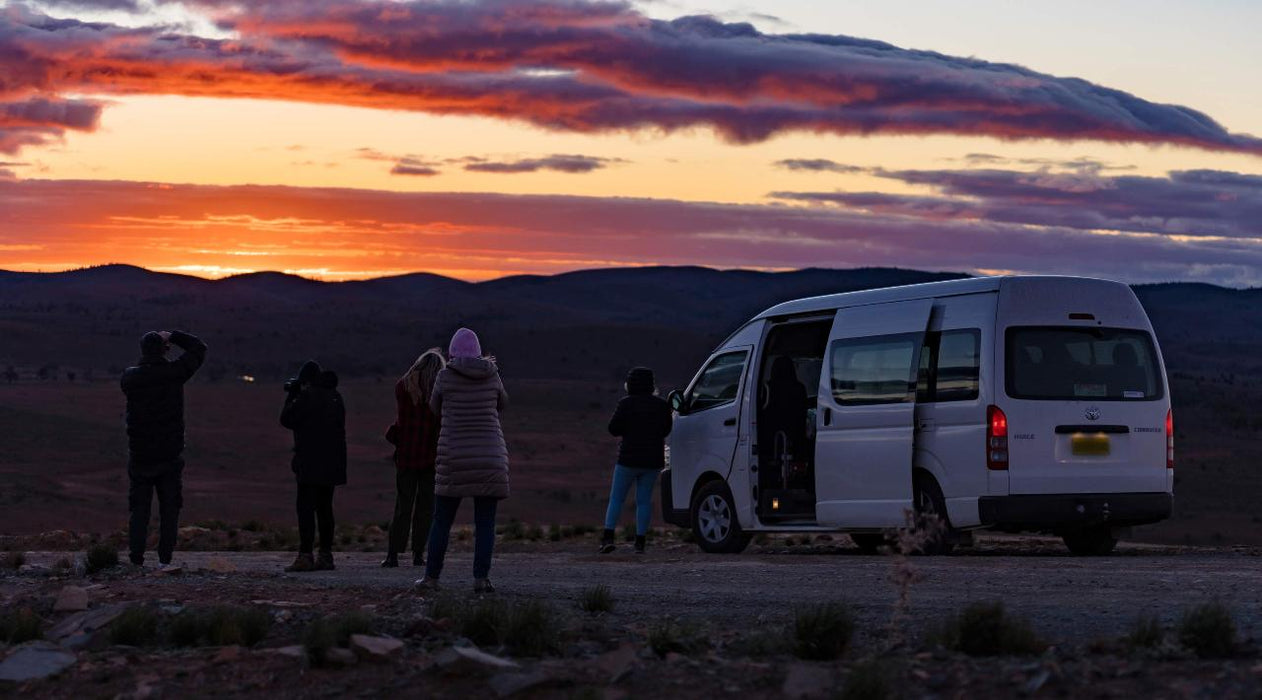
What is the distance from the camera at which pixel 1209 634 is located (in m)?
8.41

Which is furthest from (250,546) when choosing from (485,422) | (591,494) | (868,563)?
(591,494)

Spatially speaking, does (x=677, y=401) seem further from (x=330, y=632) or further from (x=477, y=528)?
(x=330, y=632)

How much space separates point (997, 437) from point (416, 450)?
208 inches

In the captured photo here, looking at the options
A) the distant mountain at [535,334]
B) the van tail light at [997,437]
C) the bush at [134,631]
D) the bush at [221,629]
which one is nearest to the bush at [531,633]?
the bush at [221,629]

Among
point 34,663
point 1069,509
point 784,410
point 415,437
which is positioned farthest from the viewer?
point 784,410

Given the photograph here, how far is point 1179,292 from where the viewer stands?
196125mm

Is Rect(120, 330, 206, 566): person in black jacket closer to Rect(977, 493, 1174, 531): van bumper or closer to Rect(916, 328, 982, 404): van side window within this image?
Rect(916, 328, 982, 404): van side window

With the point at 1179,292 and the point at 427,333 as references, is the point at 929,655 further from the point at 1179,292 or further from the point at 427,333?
the point at 1179,292

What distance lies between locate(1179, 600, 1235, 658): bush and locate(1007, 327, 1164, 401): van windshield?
20.6 feet

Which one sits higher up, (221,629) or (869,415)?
(869,415)

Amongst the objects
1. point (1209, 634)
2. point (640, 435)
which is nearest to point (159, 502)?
point (640, 435)

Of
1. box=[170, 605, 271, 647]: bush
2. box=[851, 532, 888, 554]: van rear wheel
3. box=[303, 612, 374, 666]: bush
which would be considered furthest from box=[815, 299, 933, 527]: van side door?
box=[170, 605, 271, 647]: bush

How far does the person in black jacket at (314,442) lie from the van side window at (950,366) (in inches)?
214

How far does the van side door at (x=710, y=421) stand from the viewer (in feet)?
57.1
